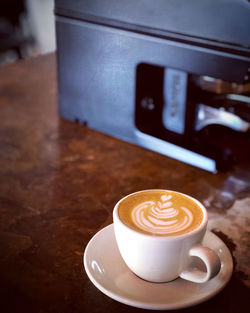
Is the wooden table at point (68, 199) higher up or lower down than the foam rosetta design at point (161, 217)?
lower down

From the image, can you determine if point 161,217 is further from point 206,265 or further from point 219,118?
point 219,118

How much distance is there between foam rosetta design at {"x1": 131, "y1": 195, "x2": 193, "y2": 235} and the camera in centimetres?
51

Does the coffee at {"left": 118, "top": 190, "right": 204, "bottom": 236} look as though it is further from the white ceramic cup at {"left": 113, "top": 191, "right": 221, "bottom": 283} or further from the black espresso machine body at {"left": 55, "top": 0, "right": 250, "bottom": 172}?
the black espresso machine body at {"left": 55, "top": 0, "right": 250, "bottom": 172}

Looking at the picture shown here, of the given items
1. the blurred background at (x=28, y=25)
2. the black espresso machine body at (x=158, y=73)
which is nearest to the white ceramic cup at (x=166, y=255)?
the black espresso machine body at (x=158, y=73)

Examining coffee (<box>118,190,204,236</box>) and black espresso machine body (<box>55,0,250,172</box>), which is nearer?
coffee (<box>118,190,204,236</box>)

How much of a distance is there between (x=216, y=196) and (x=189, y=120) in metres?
0.21

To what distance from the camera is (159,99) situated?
877 mm

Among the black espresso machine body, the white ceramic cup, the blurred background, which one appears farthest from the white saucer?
the blurred background

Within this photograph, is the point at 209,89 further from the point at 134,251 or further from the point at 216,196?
the point at 134,251

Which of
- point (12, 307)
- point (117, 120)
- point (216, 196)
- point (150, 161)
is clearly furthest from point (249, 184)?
point (12, 307)

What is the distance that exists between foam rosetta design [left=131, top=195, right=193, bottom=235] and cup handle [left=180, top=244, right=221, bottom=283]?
0.03 m

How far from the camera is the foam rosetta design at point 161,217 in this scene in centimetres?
51

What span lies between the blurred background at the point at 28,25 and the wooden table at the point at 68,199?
2017 millimetres

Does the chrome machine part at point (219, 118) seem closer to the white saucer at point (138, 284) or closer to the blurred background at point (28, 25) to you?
the white saucer at point (138, 284)
